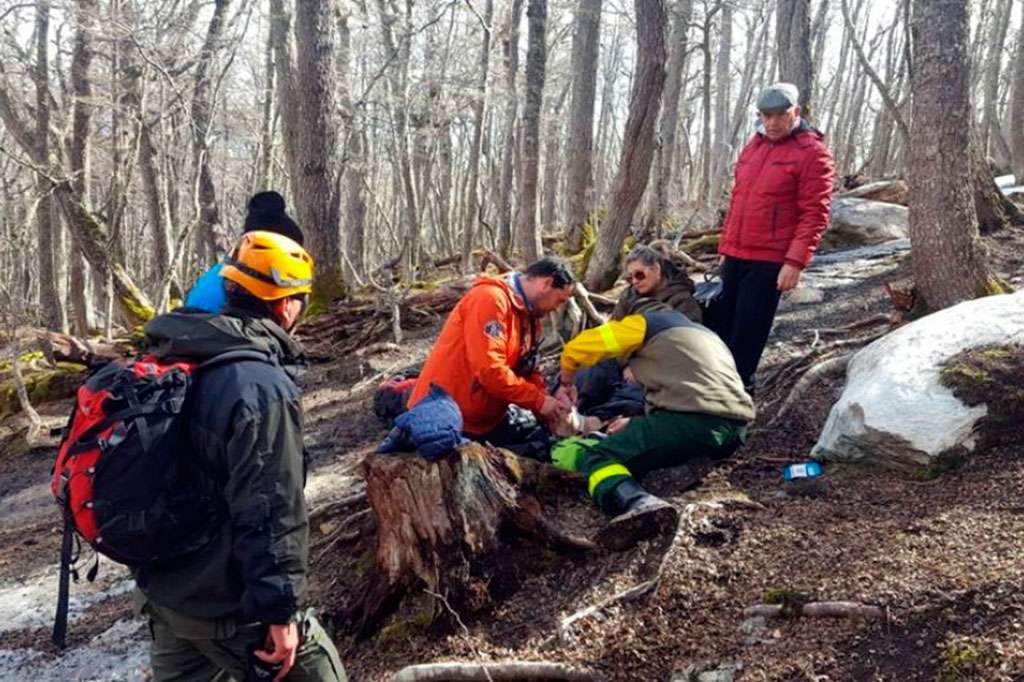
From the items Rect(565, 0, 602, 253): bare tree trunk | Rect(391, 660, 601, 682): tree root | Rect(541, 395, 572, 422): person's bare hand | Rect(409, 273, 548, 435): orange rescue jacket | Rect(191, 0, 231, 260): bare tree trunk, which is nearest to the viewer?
Rect(391, 660, 601, 682): tree root

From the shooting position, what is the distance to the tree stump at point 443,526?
137 inches

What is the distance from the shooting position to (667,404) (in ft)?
13.7

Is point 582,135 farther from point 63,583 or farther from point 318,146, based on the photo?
point 63,583

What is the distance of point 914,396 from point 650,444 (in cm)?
135

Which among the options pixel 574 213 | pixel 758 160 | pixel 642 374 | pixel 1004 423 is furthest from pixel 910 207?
pixel 574 213

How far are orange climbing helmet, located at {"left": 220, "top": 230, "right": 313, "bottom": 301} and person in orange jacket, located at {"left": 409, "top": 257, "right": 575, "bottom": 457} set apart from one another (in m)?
1.87

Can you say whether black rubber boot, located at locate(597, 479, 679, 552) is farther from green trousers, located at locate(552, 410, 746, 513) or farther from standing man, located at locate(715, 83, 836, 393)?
standing man, located at locate(715, 83, 836, 393)

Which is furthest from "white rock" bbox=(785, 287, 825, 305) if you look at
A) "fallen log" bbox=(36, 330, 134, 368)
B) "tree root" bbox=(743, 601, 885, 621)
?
"fallen log" bbox=(36, 330, 134, 368)

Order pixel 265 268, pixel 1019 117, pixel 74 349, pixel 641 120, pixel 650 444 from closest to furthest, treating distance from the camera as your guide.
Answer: pixel 265 268
pixel 650 444
pixel 641 120
pixel 74 349
pixel 1019 117

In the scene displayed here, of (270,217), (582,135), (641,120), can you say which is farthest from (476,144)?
(270,217)

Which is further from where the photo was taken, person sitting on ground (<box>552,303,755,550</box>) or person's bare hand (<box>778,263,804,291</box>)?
person's bare hand (<box>778,263,804,291</box>)

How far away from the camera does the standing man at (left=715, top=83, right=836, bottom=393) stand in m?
4.97

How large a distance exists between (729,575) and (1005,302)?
245cm

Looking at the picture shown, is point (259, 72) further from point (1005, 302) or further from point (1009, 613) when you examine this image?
point (1009, 613)
